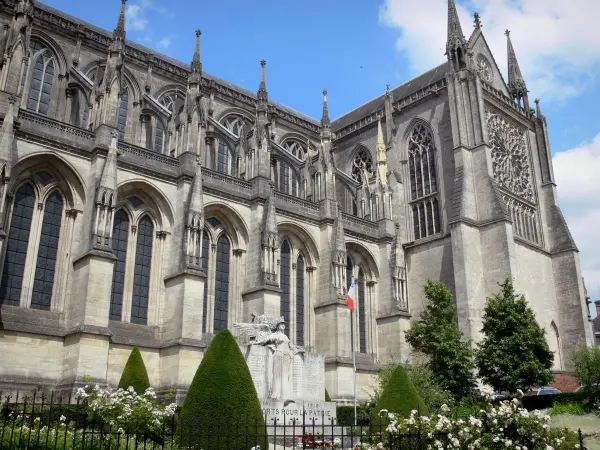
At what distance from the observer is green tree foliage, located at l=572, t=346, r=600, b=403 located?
2352 centimetres

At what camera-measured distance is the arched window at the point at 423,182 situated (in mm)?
33531

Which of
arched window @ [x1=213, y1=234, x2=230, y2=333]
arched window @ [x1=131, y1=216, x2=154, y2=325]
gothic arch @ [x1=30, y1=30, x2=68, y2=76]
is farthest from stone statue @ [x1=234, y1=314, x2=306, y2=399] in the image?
gothic arch @ [x1=30, y1=30, x2=68, y2=76]

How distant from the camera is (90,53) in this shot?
3119cm

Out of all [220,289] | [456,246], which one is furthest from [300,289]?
[456,246]

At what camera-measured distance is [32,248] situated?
2142 cm

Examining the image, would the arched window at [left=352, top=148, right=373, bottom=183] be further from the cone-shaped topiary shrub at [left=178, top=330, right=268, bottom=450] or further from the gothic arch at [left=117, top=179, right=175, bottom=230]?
the cone-shaped topiary shrub at [left=178, top=330, right=268, bottom=450]

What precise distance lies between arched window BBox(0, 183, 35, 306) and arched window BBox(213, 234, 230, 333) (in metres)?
7.99

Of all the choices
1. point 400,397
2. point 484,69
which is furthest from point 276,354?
point 484,69

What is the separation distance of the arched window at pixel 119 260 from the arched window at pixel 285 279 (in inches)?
309

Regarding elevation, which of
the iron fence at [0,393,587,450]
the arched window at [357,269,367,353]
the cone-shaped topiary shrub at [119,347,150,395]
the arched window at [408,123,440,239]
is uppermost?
the arched window at [408,123,440,239]

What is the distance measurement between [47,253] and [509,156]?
26.6m

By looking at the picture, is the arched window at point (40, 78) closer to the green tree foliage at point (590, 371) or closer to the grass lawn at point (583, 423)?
the grass lawn at point (583, 423)

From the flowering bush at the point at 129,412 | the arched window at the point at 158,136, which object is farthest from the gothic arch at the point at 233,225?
the flowering bush at the point at 129,412

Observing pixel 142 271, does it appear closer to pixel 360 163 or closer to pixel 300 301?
pixel 300 301
